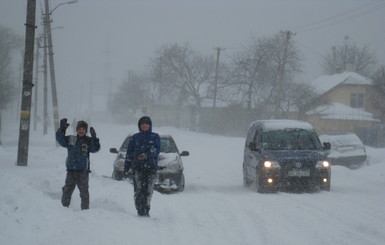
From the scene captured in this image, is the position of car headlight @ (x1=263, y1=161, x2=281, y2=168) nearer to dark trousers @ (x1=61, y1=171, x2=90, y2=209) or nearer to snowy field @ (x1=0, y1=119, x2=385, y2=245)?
snowy field @ (x1=0, y1=119, x2=385, y2=245)

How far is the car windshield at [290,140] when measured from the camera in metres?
13.3

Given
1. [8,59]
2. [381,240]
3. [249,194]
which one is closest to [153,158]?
[381,240]

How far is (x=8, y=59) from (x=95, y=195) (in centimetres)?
5222

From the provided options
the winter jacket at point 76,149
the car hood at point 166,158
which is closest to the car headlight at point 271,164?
the car hood at point 166,158

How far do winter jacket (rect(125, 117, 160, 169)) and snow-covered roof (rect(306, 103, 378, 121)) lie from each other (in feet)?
137

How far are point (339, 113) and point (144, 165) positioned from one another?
142ft

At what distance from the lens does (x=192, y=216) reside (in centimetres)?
897

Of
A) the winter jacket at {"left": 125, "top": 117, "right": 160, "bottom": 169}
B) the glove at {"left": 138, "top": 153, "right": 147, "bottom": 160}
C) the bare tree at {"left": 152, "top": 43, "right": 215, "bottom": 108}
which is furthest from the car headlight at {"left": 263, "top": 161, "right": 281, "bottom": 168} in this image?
the bare tree at {"left": 152, "top": 43, "right": 215, "bottom": 108}

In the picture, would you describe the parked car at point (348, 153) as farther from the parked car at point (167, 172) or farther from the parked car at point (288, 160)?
the parked car at point (167, 172)

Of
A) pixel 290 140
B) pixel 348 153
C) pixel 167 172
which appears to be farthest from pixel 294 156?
pixel 348 153

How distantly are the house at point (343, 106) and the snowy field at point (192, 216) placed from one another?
34053 mm

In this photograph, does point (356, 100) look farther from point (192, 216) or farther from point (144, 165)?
point (144, 165)

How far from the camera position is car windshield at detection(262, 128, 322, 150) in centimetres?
1332

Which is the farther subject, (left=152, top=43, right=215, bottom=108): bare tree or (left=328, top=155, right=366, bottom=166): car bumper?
(left=152, top=43, right=215, bottom=108): bare tree
